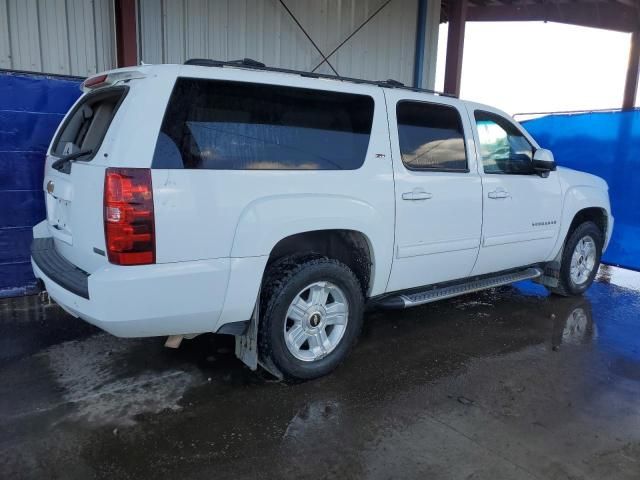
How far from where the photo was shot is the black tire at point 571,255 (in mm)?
5625

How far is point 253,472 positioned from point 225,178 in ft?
5.12

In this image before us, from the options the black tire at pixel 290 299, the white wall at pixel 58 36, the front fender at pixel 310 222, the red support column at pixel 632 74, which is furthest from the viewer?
the red support column at pixel 632 74

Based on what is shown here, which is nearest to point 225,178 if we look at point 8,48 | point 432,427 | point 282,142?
point 282,142

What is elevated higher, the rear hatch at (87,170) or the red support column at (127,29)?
the red support column at (127,29)

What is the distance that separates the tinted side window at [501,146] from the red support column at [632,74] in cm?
917

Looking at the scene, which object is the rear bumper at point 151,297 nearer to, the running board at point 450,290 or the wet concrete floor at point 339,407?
the wet concrete floor at point 339,407

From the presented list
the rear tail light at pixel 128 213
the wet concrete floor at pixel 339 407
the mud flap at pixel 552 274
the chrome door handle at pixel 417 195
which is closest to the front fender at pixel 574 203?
A: the mud flap at pixel 552 274

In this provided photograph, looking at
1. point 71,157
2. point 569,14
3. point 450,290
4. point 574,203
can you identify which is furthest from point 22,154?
point 569,14

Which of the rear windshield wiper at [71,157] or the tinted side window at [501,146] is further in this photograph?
the tinted side window at [501,146]

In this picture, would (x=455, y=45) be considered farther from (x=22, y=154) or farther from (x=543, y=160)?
(x=22, y=154)

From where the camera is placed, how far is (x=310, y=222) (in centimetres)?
335

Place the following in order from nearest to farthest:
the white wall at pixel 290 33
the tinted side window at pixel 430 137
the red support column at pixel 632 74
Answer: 1. the tinted side window at pixel 430 137
2. the white wall at pixel 290 33
3. the red support column at pixel 632 74

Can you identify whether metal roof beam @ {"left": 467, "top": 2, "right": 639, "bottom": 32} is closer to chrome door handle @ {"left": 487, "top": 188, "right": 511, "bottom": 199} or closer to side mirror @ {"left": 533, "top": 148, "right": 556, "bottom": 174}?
side mirror @ {"left": 533, "top": 148, "right": 556, "bottom": 174}

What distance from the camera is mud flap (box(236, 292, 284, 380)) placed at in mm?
3305
